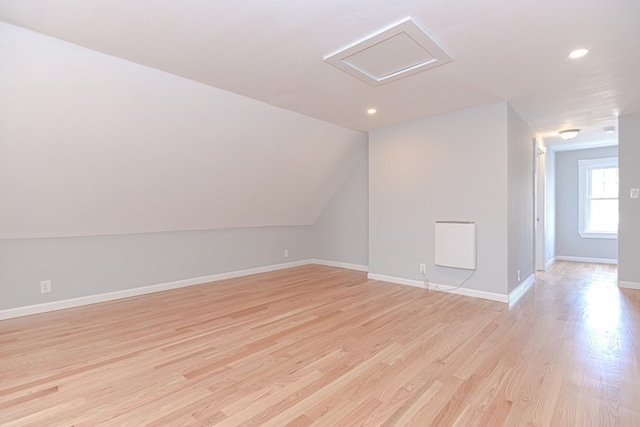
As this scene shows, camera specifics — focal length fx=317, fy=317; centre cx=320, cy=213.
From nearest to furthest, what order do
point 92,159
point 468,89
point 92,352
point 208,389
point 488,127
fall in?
point 208,389
point 92,352
point 92,159
point 468,89
point 488,127

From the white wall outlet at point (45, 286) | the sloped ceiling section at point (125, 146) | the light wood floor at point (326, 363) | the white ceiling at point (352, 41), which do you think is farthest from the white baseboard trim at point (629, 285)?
the white wall outlet at point (45, 286)

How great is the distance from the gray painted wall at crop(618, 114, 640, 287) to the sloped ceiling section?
3673 mm

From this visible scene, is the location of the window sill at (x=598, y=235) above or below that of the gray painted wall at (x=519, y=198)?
below

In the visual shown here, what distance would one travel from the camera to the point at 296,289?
427 cm

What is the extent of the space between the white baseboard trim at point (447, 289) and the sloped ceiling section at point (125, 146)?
2064 mm

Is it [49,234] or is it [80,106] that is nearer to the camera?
[80,106]

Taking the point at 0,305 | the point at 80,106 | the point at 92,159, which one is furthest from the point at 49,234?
the point at 80,106

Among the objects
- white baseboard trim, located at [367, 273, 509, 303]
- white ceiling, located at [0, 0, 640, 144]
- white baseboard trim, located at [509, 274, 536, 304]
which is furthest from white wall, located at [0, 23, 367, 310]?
white baseboard trim, located at [509, 274, 536, 304]

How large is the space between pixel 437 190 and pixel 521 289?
1.64 metres

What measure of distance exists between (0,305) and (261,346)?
2.68 meters

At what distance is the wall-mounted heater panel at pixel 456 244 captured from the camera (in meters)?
3.78

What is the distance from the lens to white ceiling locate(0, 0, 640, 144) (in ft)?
6.25

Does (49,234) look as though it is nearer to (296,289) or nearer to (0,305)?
(0,305)

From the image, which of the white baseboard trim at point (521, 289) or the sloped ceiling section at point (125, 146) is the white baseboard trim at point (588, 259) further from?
the sloped ceiling section at point (125, 146)
